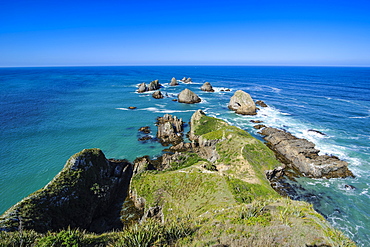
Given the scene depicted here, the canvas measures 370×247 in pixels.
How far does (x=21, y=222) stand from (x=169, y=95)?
91.5 m

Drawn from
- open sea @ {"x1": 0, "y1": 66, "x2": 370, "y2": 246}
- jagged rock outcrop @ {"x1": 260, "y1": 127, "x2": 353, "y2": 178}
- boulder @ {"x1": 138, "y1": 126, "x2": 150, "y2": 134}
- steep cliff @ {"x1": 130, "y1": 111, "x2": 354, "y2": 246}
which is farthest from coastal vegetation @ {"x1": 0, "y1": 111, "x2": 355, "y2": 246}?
boulder @ {"x1": 138, "y1": 126, "x2": 150, "y2": 134}

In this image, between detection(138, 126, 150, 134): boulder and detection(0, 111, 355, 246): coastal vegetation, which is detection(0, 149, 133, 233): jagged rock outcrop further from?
detection(138, 126, 150, 134): boulder

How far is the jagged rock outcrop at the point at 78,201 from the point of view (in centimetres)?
1928

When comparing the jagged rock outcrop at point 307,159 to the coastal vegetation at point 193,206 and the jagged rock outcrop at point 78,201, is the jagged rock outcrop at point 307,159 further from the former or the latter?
the jagged rock outcrop at point 78,201

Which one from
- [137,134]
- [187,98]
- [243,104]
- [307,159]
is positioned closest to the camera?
[307,159]

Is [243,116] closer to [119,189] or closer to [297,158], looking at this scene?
[297,158]

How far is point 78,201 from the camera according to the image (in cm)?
2412

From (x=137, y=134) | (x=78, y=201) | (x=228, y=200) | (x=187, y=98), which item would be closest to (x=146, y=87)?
(x=187, y=98)

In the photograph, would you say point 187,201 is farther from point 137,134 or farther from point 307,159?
point 137,134

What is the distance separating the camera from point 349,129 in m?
54.8

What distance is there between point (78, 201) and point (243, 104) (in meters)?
66.2

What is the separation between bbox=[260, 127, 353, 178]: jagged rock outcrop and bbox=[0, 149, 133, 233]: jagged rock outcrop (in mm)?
35773

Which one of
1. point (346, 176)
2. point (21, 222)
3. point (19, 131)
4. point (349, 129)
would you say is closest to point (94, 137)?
point (19, 131)

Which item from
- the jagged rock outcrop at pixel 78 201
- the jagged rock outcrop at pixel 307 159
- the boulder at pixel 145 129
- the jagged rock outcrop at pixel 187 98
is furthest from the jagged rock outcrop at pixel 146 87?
the jagged rock outcrop at pixel 307 159
